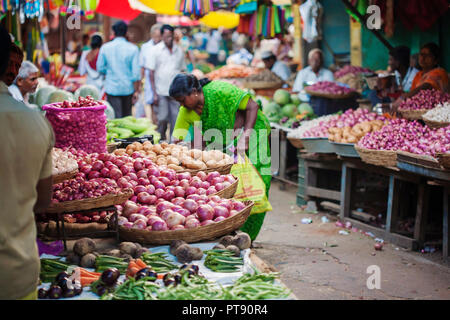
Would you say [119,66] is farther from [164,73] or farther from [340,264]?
[340,264]

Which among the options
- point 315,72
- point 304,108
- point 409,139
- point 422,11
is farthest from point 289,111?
point 409,139

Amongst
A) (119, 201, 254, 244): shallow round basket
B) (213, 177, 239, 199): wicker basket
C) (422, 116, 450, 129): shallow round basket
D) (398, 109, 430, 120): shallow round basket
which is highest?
(398, 109, 430, 120): shallow round basket

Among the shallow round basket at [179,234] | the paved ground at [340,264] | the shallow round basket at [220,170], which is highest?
the shallow round basket at [220,170]

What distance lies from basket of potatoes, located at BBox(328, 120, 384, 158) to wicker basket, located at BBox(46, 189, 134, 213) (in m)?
3.88

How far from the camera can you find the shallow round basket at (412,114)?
21.0 feet

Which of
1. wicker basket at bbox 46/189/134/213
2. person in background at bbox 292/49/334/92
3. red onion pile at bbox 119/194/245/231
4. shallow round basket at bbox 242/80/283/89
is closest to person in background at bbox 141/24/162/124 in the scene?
shallow round basket at bbox 242/80/283/89

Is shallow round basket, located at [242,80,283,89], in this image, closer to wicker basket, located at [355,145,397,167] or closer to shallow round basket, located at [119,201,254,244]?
wicker basket, located at [355,145,397,167]

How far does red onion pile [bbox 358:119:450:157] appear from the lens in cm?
523

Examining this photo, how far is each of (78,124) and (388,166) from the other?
3247 mm

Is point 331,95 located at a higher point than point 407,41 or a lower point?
lower

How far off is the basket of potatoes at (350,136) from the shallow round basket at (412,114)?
30cm

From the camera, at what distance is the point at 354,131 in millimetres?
Result: 6918

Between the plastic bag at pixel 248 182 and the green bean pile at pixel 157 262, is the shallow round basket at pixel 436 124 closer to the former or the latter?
the plastic bag at pixel 248 182

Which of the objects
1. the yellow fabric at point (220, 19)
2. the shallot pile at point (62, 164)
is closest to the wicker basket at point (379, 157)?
the shallot pile at point (62, 164)
